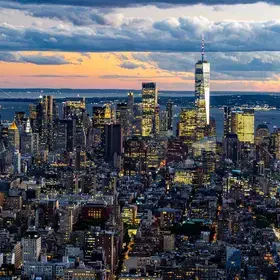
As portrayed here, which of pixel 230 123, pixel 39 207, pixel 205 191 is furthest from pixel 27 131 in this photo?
pixel 39 207

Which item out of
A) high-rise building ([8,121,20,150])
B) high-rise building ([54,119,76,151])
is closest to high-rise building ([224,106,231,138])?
high-rise building ([54,119,76,151])

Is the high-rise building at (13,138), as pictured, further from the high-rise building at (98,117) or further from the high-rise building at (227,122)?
the high-rise building at (227,122)

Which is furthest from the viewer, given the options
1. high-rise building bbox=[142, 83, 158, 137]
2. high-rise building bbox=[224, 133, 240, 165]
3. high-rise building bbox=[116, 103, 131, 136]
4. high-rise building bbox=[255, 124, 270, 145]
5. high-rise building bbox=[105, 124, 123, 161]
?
high-rise building bbox=[142, 83, 158, 137]

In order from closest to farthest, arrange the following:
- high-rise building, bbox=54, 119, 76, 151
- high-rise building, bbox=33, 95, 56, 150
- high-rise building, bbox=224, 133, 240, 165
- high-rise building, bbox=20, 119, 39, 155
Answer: high-rise building, bbox=224, 133, 240, 165 < high-rise building, bbox=20, 119, 39, 155 < high-rise building, bbox=54, 119, 76, 151 < high-rise building, bbox=33, 95, 56, 150

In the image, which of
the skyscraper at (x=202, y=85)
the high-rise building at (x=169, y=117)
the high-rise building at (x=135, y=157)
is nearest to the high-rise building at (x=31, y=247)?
the high-rise building at (x=135, y=157)

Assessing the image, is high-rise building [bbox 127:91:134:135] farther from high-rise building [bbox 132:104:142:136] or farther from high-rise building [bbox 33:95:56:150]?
high-rise building [bbox 33:95:56:150]

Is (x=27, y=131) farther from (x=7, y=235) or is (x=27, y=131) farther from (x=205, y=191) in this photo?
(x=7, y=235)

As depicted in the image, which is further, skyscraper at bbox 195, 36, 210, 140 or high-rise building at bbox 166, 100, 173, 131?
skyscraper at bbox 195, 36, 210, 140
